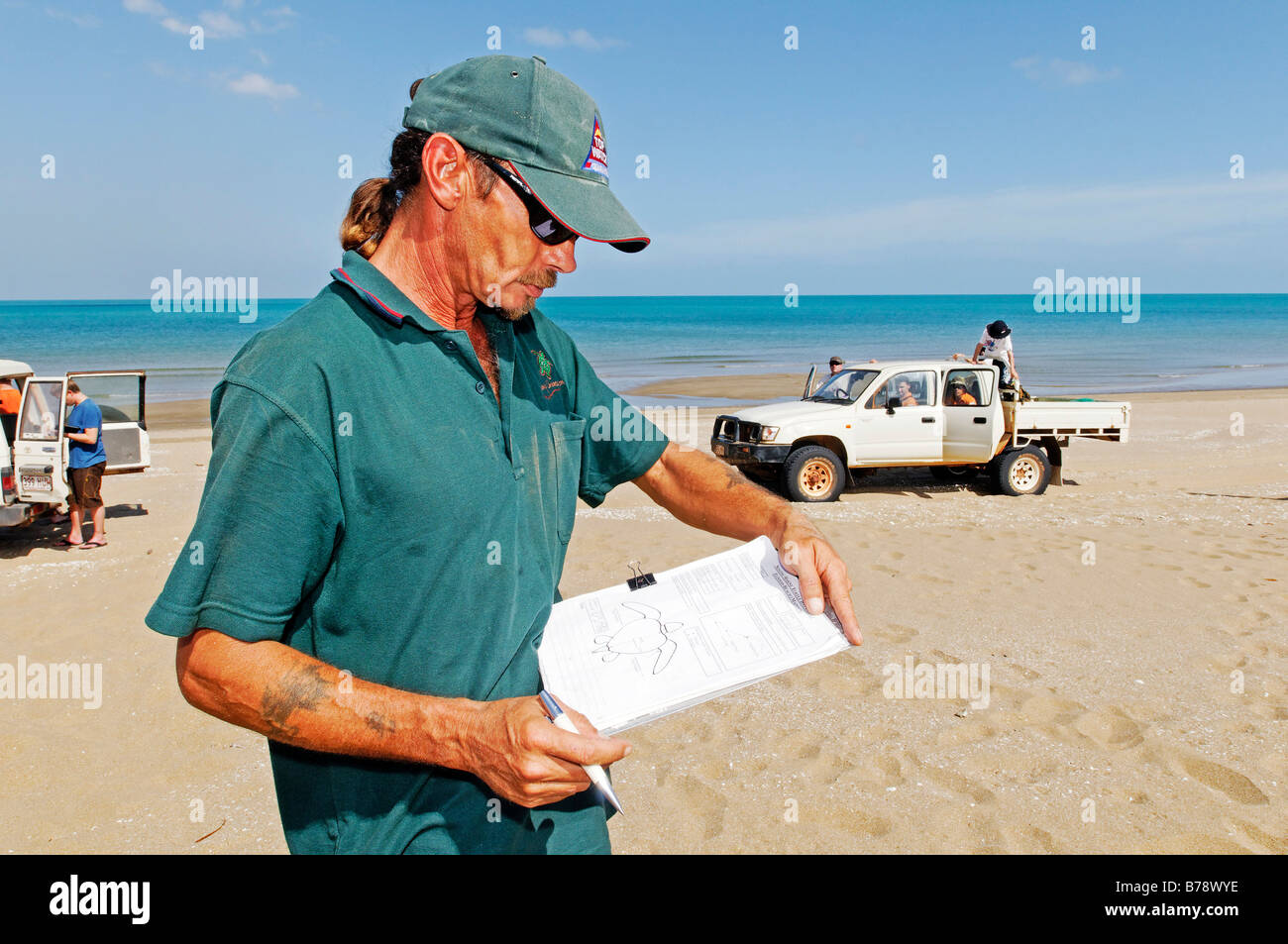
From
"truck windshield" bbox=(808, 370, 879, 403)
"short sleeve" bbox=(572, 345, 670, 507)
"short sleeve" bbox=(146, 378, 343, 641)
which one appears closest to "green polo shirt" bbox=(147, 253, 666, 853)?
"short sleeve" bbox=(146, 378, 343, 641)

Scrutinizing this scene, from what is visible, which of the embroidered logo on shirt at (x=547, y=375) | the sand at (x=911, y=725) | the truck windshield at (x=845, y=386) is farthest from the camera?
the truck windshield at (x=845, y=386)

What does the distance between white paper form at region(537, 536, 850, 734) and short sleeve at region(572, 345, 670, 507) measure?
336mm

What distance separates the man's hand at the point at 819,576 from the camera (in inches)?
69.9

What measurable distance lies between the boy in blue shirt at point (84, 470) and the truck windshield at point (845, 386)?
28.5 ft

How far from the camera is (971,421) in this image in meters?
11.3

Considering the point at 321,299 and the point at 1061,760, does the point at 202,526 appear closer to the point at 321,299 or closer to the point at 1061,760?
the point at 321,299

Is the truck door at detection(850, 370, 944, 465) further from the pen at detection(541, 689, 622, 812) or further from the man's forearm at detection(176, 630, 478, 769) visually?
the man's forearm at detection(176, 630, 478, 769)

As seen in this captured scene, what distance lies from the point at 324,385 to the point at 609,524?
8.09 meters

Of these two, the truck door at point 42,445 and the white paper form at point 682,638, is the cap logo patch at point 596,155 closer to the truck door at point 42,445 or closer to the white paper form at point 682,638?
the white paper form at point 682,638

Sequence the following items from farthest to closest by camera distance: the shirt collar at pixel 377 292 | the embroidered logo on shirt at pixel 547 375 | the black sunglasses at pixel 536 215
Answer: the embroidered logo on shirt at pixel 547 375, the black sunglasses at pixel 536 215, the shirt collar at pixel 377 292

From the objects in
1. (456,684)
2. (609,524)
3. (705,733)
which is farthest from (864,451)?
(456,684)

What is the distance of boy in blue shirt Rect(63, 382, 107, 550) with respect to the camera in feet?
29.2

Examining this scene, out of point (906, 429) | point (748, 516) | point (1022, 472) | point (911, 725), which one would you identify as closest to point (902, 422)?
point (906, 429)

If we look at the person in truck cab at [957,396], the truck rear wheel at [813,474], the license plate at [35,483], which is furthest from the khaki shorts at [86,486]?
the person in truck cab at [957,396]
